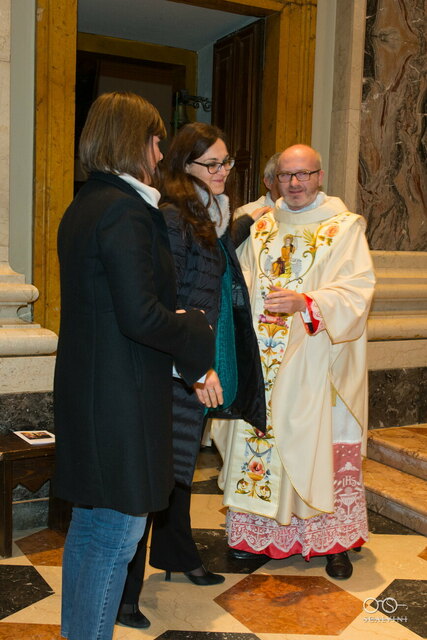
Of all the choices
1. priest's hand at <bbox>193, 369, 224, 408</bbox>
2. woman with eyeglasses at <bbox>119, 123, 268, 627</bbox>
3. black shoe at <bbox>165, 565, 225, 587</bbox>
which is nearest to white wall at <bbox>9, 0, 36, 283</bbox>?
woman with eyeglasses at <bbox>119, 123, 268, 627</bbox>

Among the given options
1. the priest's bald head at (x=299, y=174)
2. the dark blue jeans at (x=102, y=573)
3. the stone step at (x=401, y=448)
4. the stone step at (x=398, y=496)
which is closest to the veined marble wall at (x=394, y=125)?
the stone step at (x=401, y=448)

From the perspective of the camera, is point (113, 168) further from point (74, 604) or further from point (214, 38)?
point (214, 38)

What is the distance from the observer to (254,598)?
9.63 feet

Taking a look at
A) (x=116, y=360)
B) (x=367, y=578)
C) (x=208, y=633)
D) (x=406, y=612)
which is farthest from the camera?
(x=367, y=578)

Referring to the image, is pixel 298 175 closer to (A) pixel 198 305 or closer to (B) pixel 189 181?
(B) pixel 189 181

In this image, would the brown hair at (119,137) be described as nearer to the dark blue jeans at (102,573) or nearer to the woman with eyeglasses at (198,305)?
the woman with eyeglasses at (198,305)

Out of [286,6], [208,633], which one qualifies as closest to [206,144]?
[208,633]

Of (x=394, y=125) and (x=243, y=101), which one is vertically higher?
(x=243, y=101)

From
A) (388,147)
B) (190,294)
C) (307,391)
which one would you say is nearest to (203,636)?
(307,391)

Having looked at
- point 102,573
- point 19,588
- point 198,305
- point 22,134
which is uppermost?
point 22,134

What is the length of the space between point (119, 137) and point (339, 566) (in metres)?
2.07

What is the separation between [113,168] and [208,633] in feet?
5.37

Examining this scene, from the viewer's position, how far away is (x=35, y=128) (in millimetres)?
4445

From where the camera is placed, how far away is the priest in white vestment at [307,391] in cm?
313
